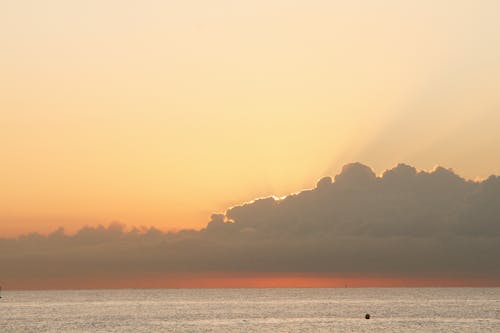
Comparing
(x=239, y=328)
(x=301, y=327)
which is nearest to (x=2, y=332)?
(x=239, y=328)

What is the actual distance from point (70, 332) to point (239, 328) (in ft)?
134

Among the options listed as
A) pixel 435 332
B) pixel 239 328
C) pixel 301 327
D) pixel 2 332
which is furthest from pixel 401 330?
pixel 2 332

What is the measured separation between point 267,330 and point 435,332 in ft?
128

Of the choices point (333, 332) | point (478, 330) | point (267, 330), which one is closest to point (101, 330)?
point (267, 330)

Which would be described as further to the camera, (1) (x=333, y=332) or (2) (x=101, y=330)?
(2) (x=101, y=330)

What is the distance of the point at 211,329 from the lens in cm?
19975

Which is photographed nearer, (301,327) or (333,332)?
(333,332)

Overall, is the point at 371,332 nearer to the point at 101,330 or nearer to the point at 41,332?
the point at 101,330

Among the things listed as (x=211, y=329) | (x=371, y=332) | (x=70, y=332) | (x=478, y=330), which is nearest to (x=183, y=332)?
(x=211, y=329)

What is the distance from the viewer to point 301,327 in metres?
197

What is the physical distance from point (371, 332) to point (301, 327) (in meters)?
18.4

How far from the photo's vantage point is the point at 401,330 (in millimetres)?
191875

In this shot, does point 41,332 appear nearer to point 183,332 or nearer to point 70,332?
point 70,332

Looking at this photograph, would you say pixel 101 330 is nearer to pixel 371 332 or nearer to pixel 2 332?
pixel 2 332
